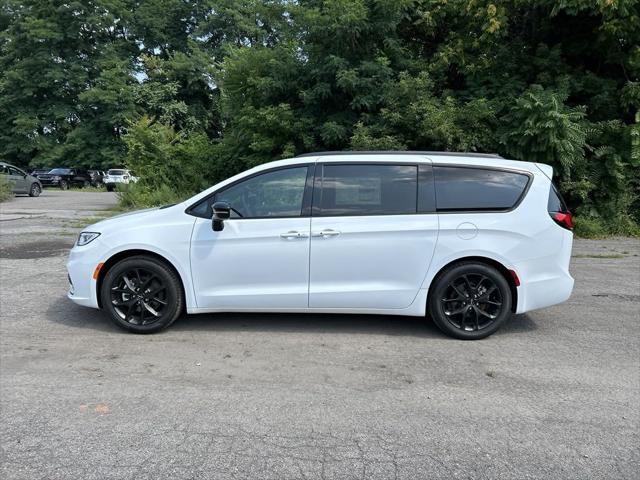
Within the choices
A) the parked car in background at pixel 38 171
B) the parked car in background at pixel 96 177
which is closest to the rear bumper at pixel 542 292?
the parked car in background at pixel 38 171

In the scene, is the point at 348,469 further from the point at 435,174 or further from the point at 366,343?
the point at 435,174

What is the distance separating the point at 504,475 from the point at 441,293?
2232 millimetres

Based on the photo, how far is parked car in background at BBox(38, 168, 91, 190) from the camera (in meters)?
38.8

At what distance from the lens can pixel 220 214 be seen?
4.75m

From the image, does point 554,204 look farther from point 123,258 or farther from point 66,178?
point 66,178

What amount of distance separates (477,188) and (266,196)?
206 cm

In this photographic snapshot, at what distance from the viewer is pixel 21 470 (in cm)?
275

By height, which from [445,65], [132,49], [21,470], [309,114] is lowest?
[21,470]

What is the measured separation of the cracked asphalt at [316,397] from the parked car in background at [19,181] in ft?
67.6

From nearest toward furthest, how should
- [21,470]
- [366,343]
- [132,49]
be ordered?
[21,470] → [366,343] → [132,49]

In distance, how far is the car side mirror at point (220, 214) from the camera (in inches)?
186

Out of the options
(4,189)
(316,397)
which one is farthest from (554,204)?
(4,189)

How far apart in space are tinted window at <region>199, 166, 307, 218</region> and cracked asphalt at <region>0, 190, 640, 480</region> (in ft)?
3.93

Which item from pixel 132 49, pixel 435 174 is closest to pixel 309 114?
pixel 435 174
